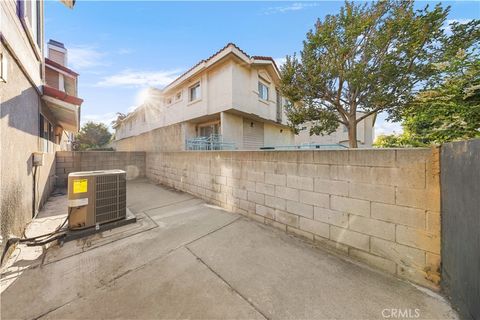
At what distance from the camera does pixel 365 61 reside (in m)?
6.23

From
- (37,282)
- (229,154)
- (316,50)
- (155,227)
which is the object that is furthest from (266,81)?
(37,282)

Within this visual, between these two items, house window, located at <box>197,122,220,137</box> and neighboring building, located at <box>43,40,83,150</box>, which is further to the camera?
house window, located at <box>197,122,220,137</box>

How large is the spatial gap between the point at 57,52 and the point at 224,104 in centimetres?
1316

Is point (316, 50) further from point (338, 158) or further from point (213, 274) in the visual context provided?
point (213, 274)

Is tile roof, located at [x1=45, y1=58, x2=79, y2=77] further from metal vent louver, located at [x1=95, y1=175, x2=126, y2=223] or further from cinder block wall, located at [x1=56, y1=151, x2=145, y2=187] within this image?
metal vent louver, located at [x1=95, y1=175, x2=126, y2=223]

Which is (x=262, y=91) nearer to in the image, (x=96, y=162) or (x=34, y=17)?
(x=34, y=17)

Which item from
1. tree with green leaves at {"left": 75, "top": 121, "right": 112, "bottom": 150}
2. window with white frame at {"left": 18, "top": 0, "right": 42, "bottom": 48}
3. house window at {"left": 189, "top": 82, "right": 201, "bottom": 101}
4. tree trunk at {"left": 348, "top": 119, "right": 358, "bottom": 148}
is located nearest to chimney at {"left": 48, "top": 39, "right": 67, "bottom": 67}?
window with white frame at {"left": 18, "top": 0, "right": 42, "bottom": 48}

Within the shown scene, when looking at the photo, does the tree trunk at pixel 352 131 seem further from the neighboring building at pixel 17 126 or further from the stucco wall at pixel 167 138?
the neighboring building at pixel 17 126

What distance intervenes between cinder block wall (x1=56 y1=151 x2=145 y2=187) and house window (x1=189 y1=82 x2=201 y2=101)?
4302mm

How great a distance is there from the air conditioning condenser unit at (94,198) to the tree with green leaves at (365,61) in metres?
6.94

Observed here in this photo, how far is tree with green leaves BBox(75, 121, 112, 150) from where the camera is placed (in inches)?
1084

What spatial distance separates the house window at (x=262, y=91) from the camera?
400 inches

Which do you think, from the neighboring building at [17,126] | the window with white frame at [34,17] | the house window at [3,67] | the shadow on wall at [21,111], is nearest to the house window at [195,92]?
the window with white frame at [34,17]

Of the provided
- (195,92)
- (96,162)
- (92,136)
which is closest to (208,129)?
(195,92)
